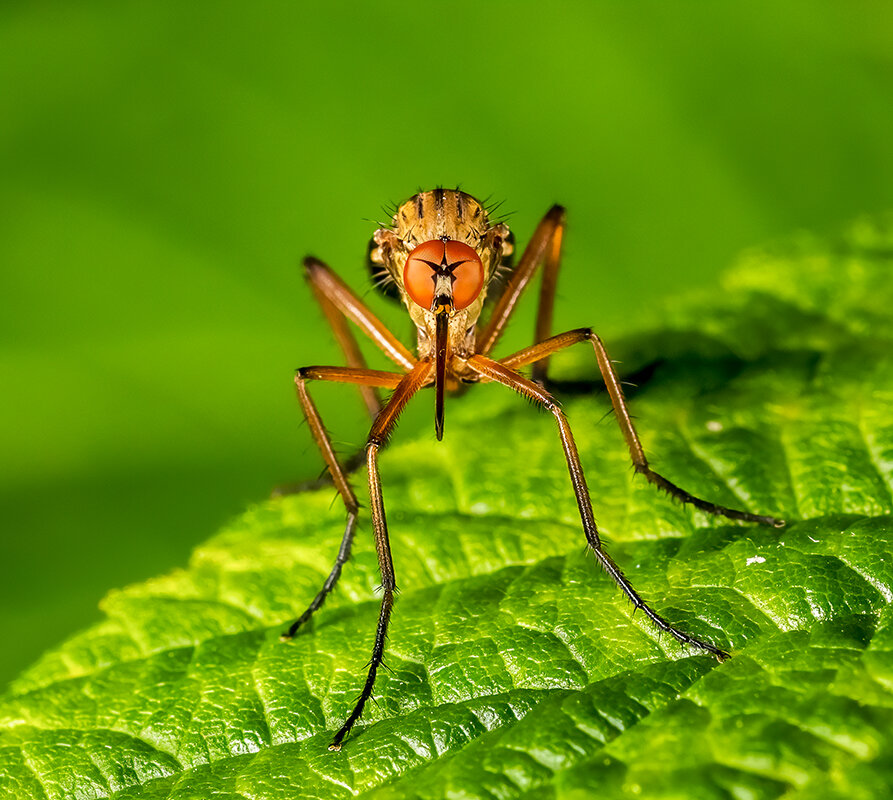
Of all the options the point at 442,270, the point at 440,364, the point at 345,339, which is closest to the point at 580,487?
the point at 440,364

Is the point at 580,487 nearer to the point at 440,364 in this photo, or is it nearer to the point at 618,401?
the point at 618,401

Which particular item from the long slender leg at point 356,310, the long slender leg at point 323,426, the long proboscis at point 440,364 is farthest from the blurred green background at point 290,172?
the long proboscis at point 440,364

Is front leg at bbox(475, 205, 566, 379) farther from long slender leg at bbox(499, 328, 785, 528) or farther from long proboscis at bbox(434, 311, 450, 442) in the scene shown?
long proboscis at bbox(434, 311, 450, 442)

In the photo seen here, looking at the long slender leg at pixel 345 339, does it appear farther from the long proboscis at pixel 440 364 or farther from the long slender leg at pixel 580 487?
the long proboscis at pixel 440 364

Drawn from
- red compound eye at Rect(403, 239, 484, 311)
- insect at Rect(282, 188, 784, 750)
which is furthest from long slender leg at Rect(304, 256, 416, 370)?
red compound eye at Rect(403, 239, 484, 311)

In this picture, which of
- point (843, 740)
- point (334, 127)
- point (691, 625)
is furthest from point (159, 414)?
point (843, 740)

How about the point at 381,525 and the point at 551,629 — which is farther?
the point at 381,525
